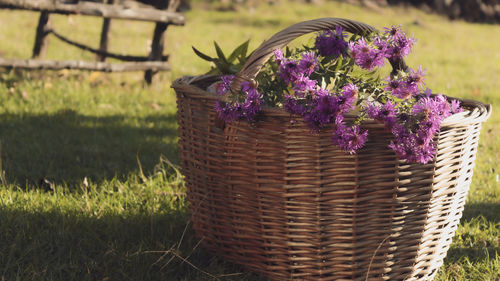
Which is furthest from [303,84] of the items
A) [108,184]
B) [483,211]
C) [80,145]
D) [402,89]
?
[80,145]

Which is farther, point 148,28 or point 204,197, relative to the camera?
point 148,28

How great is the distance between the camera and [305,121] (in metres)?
1.96

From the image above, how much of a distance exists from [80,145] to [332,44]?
213 cm

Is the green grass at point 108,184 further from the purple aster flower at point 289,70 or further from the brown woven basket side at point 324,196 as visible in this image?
the purple aster flower at point 289,70

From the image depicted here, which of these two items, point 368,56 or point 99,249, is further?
point 99,249

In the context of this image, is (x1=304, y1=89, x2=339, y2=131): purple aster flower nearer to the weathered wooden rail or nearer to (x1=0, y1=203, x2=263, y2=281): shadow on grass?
(x1=0, y1=203, x2=263, y2=281): shadow on grass

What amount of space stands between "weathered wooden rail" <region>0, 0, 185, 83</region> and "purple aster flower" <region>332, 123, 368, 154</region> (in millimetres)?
3591

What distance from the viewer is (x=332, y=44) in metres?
2.35

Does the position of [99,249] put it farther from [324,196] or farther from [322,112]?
[322,112]

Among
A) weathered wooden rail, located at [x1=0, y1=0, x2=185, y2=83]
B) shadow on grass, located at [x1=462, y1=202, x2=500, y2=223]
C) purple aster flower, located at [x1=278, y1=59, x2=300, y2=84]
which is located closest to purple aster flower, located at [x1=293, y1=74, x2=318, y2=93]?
purple aster flower, located at [x1=278, y1=59, x2=300, y2=84]

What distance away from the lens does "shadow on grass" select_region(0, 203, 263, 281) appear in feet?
7.50

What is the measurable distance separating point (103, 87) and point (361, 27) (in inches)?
134

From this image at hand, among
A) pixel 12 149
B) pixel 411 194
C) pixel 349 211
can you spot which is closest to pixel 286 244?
pixel 349 211

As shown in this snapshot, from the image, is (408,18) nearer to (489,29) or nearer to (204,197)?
(489,29)
